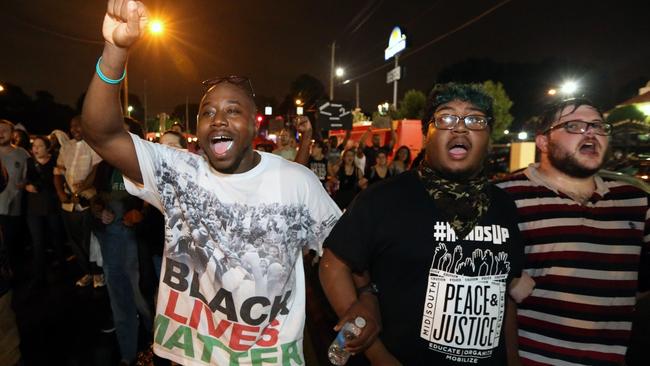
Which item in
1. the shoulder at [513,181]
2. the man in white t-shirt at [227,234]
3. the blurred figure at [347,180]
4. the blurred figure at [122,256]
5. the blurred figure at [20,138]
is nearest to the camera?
the man in white t-shirt at [227,234]

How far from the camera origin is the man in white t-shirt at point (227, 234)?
2.24 metres

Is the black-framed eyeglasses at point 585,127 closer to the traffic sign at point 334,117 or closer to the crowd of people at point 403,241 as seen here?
the crowd of people at point 403,241

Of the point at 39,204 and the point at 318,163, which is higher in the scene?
the point at 318,163

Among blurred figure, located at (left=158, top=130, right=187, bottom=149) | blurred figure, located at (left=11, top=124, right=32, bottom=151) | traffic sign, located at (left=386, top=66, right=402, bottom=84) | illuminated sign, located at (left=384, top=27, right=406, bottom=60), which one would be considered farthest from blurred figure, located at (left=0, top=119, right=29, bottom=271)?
illuminated sign, located at (left=384, top=27, right=406, bottom=60)

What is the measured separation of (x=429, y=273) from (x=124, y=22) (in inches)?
70.6

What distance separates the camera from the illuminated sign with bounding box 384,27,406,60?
3232cm

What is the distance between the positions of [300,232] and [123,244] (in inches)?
90.2

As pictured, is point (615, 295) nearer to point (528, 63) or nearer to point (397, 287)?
point (397, 287)

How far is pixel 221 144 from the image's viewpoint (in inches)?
92.9

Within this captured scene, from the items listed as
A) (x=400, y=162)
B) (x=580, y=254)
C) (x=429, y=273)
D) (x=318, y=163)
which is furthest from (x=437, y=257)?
(x=400, y=162)

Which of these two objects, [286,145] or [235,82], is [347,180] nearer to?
[286,145]

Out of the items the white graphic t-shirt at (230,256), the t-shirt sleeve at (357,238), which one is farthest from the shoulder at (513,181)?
the white graphic t-shirt at (230,256)

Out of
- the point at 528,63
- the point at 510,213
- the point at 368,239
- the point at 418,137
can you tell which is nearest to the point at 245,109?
the point at 368,239

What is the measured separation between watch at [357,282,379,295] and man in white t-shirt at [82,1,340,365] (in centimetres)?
42
